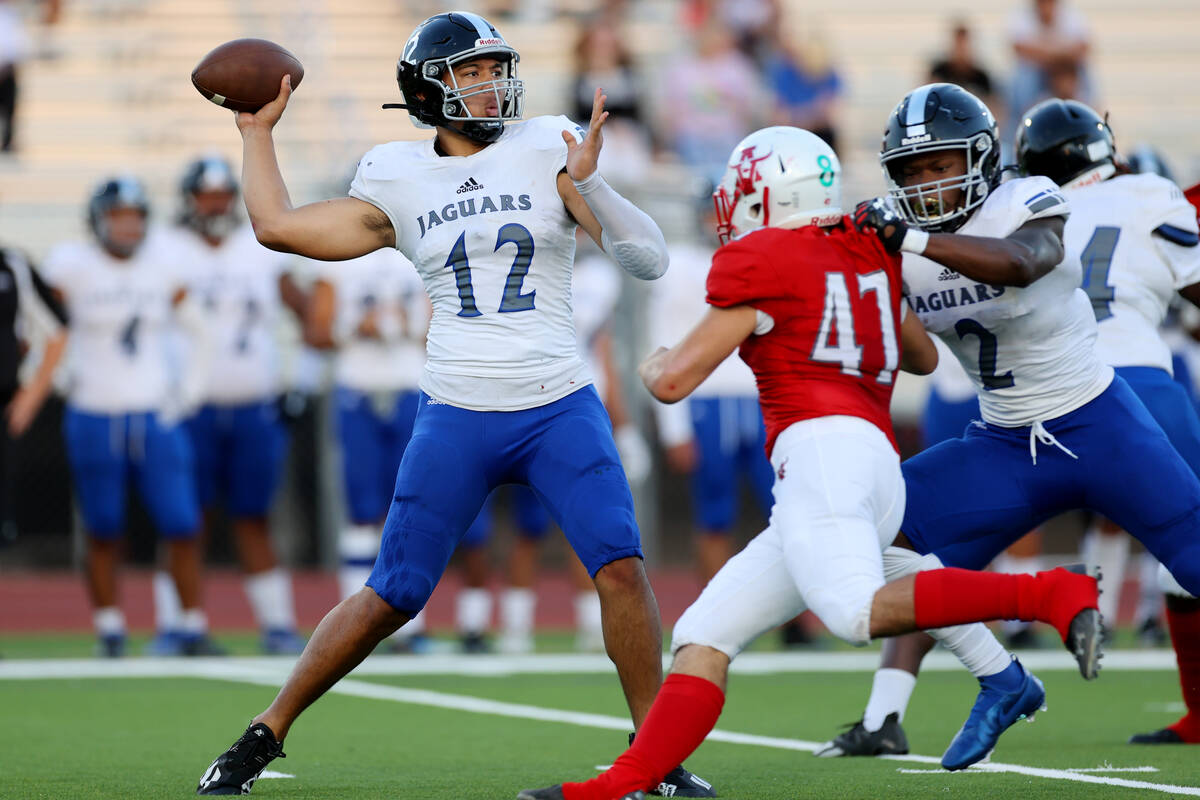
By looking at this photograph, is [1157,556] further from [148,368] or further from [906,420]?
[906,420]

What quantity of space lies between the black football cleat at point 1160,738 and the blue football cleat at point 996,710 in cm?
100

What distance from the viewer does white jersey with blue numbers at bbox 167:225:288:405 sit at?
29.0 feet

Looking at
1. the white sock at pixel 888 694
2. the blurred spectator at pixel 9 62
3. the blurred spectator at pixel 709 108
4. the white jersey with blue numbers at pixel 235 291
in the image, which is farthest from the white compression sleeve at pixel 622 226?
the blurred spectator at pixel 9 62

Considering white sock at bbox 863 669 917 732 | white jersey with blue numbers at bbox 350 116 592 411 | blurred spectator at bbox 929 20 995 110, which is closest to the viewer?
white jersey with blue numbers at bbox 350 116 592 411

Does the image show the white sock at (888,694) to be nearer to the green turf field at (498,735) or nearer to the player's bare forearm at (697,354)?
the green turf field at (498,735)

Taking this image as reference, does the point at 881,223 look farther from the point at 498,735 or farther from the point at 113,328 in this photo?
the point at 113,328

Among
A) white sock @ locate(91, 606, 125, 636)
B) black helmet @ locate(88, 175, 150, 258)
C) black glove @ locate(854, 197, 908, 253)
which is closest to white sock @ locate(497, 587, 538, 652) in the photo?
white sock @ locate(91, 606, 125, 636)

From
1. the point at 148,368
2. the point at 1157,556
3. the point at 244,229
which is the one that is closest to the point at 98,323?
the point at 148,368

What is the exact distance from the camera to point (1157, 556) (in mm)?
4719

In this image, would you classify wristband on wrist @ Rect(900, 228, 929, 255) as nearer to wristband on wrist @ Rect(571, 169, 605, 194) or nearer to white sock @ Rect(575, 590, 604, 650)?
wristband on wrist @ Rect(571, 169, 605, 194)

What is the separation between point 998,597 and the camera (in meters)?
3.79

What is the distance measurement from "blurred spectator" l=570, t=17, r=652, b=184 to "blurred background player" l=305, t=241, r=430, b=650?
341 cm

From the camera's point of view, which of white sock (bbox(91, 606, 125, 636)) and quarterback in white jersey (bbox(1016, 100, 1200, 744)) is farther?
white sock (bbox(91, 606, 125, 636))

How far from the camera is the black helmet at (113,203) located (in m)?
8.53
